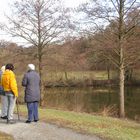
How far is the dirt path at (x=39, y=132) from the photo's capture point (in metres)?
11.5

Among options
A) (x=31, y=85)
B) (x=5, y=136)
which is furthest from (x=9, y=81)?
(x=5, y=136)

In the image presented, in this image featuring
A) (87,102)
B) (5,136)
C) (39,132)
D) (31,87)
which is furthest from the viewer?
(87,102)

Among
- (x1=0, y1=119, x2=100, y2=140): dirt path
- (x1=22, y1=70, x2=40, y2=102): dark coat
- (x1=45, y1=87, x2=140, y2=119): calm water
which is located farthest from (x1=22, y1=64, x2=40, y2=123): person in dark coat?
(x1=45, y1=87, x2=140, y2=119): calm water

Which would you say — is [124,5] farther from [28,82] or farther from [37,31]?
[28,82]

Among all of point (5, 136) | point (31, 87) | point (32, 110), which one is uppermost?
point (31, 87)

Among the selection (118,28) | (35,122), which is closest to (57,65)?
(118,28)

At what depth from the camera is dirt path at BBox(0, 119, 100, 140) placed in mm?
11488

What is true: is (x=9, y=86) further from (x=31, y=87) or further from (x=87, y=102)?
(x=87, y=102)

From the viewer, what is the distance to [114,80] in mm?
65062

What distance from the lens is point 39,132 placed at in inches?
483

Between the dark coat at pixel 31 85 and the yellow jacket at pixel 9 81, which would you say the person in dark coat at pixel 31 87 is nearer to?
the dark coat at pixel 31 85

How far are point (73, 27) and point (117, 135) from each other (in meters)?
13.8

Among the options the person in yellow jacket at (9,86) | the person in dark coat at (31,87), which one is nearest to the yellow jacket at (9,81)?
the person in yellow jacket at (9,86)

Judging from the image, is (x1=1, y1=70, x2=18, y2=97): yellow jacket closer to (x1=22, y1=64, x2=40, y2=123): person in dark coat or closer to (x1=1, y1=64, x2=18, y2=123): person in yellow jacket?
(x1=1, y1=64, x2=18, y2=123): person in yellow jacket
